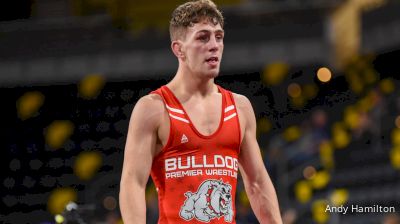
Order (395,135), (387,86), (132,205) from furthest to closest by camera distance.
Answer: (387,86) < (395,135) < (132,205)

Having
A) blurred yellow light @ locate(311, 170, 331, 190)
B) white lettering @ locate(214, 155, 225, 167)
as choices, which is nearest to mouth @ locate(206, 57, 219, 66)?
white lettering @ locate(214, 155, 225, 167)

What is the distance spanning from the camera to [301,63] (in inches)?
533

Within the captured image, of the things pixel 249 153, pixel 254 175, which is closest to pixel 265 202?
pixel 254 175

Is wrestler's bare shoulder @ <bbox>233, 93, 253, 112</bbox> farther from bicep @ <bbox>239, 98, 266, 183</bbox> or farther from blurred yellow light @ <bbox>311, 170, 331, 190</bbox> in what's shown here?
blurred yellow light @ <bbox>311, 170, 331, 190</bbox>

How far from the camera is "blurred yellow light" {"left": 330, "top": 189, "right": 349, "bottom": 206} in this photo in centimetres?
975

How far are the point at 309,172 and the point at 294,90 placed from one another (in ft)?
11.9

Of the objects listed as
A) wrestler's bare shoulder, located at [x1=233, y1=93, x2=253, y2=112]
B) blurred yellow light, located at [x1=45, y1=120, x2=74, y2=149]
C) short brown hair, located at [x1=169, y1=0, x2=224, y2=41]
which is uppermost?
blurred yellow light, located at [x1=45, y1=120, x2=74, y2=149]

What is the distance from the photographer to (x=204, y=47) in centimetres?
360

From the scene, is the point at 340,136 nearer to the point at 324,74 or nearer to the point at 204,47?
the point at 324,74

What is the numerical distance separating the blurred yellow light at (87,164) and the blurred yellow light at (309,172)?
4.63m

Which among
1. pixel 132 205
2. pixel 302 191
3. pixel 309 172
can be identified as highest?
pixel 309 172

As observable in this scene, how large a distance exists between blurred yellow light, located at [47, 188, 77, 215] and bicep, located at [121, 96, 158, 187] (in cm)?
1011

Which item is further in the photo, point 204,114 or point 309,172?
point 309,172

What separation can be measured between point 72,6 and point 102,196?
194 inches
